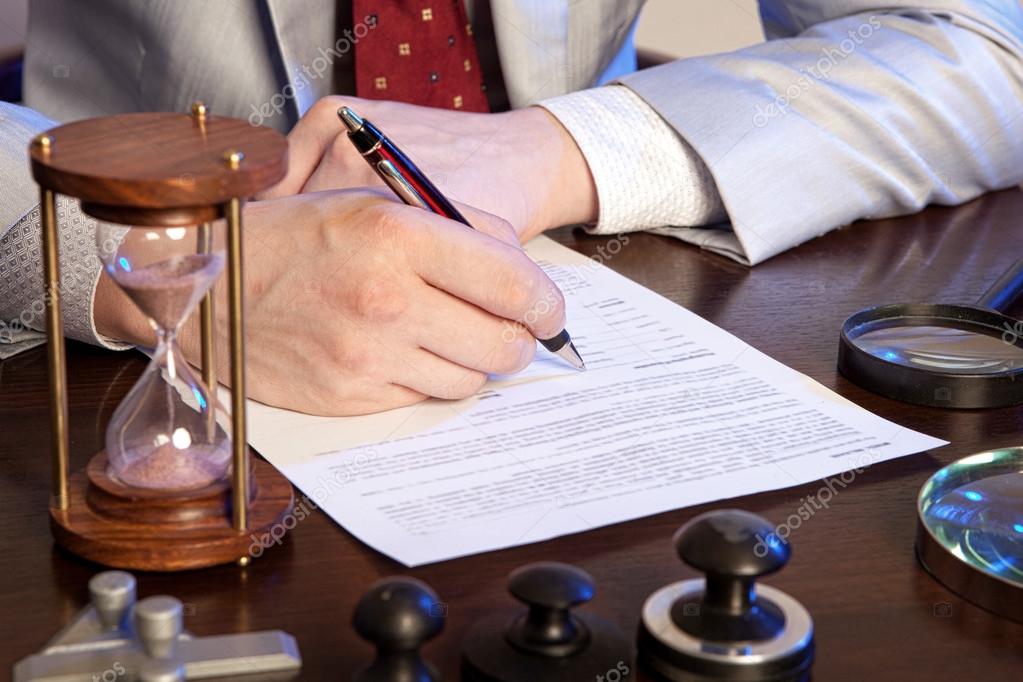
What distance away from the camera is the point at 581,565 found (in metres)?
0.79

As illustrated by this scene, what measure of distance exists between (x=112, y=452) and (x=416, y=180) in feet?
1.24

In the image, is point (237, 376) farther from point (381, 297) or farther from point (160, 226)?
point (381, 297)

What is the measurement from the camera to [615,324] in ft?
3.93

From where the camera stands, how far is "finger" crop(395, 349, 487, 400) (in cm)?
102

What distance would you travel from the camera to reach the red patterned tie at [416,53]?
1.66 meters

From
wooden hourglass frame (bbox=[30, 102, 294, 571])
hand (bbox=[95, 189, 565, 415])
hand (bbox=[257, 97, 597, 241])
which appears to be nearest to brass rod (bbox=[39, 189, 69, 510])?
wooden hourglass frame (bbox=[30, 102, 294, 571])

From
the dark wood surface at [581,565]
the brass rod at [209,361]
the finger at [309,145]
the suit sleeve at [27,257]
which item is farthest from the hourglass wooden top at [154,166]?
the finger at [309,145]

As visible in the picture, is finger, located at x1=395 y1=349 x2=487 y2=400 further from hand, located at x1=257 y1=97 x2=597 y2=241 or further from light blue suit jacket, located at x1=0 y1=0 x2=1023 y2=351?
light blue suit jacket, located at x1=0 y1=0 x2=1023 y2=351

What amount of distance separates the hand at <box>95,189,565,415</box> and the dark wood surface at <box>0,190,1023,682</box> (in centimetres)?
16

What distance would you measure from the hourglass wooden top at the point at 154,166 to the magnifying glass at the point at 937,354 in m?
0.57

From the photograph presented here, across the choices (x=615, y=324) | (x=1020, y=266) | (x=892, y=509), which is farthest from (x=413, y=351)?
(x=1020, y=266)

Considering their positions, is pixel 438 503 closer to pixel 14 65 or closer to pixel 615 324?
pixel 615 324

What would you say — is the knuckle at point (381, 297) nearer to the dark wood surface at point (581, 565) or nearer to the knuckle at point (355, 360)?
Result: the knuckle at point (355, 360)

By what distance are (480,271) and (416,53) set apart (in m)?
0.77
